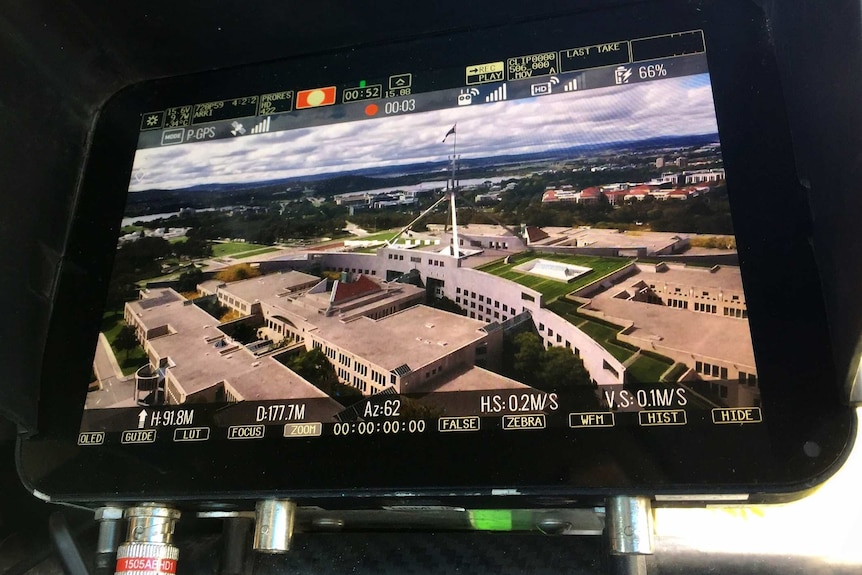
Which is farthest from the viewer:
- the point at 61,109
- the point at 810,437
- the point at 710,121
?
the point at 61,109

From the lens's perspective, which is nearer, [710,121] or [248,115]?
[710,121]

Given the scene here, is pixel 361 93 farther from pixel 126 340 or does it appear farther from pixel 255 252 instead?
pixel 126 340

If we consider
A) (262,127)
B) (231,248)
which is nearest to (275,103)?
(262,127)

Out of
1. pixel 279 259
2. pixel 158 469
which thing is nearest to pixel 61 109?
pixel 279 259

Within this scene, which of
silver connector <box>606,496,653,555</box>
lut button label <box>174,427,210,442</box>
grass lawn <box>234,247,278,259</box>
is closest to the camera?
silver connector <box>606,496,653,555</box>

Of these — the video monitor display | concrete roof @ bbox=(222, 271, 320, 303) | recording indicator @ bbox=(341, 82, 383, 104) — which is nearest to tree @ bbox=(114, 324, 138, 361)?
the video monitor display

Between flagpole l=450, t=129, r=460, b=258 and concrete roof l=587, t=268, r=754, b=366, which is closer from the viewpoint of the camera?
concrete roof l=587, t=268, r=754, b=366

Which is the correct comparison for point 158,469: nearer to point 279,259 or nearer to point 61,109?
point 279,259

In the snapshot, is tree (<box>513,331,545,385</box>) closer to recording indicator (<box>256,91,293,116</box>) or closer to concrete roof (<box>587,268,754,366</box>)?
concrete roof (<box>587,268,754,366</box>)
